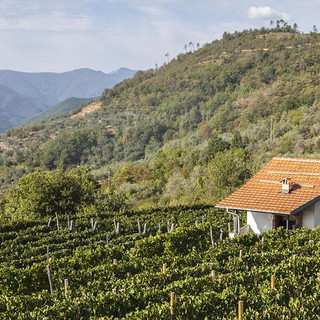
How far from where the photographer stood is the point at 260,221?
17.3 m

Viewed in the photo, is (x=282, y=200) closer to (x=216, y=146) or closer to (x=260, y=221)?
(x=260, y=221)

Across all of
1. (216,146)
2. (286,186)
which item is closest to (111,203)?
(286,186)

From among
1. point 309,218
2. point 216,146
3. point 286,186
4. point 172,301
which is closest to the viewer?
point 172,301

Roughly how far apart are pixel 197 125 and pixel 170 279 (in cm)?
8256

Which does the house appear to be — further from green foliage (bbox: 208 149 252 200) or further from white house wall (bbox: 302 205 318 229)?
green foliage (bbox: 208 149 252 200)

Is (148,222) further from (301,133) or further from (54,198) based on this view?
(301,133)

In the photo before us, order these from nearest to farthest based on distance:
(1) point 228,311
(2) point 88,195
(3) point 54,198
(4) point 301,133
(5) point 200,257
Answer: (1) point 228,311 → (5) point 200,257 → (3) point 54,198 → (2) point 88,195 → (4) point 301,133

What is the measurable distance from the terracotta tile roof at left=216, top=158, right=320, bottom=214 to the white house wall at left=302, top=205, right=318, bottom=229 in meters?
0.66

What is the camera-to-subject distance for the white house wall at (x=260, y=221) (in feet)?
56.1

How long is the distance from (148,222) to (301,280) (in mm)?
12360

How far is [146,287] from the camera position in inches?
404

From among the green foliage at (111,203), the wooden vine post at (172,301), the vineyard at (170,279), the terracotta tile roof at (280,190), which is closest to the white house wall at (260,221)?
the terracotta tile roof at (280,190)

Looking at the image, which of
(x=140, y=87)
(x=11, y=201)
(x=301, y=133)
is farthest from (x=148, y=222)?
(x=140, y=87)

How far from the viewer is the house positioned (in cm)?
1625
